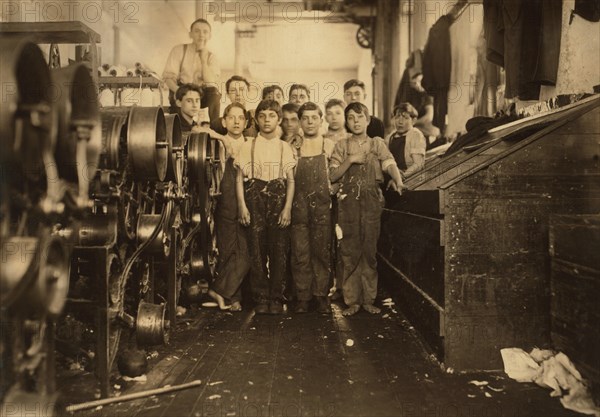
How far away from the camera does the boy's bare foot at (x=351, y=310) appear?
360 centimetres

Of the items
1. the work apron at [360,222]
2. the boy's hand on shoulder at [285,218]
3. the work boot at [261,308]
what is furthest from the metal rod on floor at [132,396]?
the work apron at [360,222]

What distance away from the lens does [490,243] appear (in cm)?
246

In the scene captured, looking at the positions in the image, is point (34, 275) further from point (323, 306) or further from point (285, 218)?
point (323, 306)

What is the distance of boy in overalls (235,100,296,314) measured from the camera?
146 inches

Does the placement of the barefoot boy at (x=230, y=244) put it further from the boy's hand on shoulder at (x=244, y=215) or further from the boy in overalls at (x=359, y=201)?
the boy in overalls at (x=359, y=201)

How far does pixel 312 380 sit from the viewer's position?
2.36 metres

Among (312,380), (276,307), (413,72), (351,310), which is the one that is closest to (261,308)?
(276,307)

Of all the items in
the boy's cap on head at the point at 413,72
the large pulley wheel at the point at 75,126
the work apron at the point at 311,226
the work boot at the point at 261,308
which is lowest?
the work boot at the point at 261,308

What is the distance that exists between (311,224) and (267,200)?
0.38 m

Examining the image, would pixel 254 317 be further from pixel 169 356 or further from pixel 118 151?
pixel 118 151

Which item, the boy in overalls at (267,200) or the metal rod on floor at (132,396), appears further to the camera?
the boy in overalls at (267,200)

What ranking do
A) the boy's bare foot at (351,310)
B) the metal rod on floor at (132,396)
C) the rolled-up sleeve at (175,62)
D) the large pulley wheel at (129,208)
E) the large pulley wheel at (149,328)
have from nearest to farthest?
the metal rod on floor at (132,396), the large pulley wheel at (129,208), the large pulley wheel at (149,328), the boy's bare foot at (351,310), the rolled-up sleeve at (175,62)

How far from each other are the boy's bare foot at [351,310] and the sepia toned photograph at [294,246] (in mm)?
17

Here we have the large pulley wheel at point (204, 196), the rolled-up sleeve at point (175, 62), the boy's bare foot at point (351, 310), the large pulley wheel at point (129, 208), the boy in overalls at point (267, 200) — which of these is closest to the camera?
the large pulley wheel at point (129, 208)
